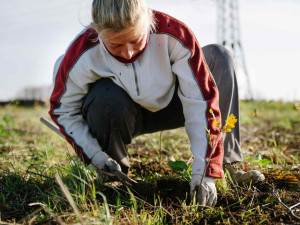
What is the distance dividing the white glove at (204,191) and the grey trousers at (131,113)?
482mm

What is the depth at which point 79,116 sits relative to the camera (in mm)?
2117

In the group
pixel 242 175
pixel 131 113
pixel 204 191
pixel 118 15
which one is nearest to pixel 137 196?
pixel 204 191

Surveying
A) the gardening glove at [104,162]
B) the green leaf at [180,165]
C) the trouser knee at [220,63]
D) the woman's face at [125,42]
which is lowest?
the green leaf at [180,165]

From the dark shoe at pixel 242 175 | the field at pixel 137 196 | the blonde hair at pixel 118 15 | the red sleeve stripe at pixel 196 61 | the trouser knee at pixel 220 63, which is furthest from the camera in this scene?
the trouser knee at pixel 220 63

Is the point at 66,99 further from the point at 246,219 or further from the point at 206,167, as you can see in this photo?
the point at 246,219

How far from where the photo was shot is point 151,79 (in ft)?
6.49

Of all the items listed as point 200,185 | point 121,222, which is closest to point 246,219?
point 200,185

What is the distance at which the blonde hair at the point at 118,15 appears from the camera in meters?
1.63

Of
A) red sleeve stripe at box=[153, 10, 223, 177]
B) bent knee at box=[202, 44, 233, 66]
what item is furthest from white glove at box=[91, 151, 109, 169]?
bent knee at box=[202, 44, 233, 66]

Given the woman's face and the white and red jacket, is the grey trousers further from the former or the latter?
the woman's face

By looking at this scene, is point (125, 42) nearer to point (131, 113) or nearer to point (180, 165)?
point (131, 113)

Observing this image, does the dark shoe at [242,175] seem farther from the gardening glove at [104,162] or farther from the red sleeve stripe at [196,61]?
the gardening glove at [104,162]

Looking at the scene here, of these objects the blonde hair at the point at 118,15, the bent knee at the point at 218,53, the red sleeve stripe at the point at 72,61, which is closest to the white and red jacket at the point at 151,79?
the red sleeve stripe at the point at 72,61

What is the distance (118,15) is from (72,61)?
1.54 ft
